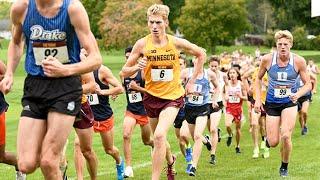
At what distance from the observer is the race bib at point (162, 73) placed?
32.2ft

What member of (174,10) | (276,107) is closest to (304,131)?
(276,107)

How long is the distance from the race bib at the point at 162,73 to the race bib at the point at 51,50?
3009 mm

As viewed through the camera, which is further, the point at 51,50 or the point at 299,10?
the point at 299,10

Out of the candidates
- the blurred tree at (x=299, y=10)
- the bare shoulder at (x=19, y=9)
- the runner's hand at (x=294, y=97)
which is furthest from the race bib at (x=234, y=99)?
the blurred tree at (x=299, y=10)

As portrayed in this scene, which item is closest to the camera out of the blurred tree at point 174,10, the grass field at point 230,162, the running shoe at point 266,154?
the grass field at point 230,162

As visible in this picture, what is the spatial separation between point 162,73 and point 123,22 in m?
64.5

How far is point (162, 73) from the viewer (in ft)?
32.2

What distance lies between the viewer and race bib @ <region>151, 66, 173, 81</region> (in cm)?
980

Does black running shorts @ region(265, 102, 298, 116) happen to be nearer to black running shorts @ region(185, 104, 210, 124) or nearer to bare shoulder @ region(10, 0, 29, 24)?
black running shorts @ region(185, 104, 210, 124)

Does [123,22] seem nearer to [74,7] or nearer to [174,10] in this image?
[174,10]

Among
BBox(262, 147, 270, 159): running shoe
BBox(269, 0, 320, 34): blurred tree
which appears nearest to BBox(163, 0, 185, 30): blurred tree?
BBox(269, 0, 320, 34): blurred tree

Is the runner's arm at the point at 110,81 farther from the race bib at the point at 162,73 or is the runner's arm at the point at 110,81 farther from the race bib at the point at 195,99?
the race bib at the point at 195,99

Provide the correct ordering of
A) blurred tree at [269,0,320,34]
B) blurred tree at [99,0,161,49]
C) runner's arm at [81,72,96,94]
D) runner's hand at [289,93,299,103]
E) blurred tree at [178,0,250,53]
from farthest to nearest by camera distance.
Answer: blurred tree at [178,0,250,53]
blurred tree at [269,0,320,34]
blurred tree at [99,0,161,49]
runner's hand at [289,93,299,103]
runner's arm at [81,72,96,94]

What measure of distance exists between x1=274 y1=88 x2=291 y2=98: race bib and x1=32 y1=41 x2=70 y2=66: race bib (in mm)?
5369
